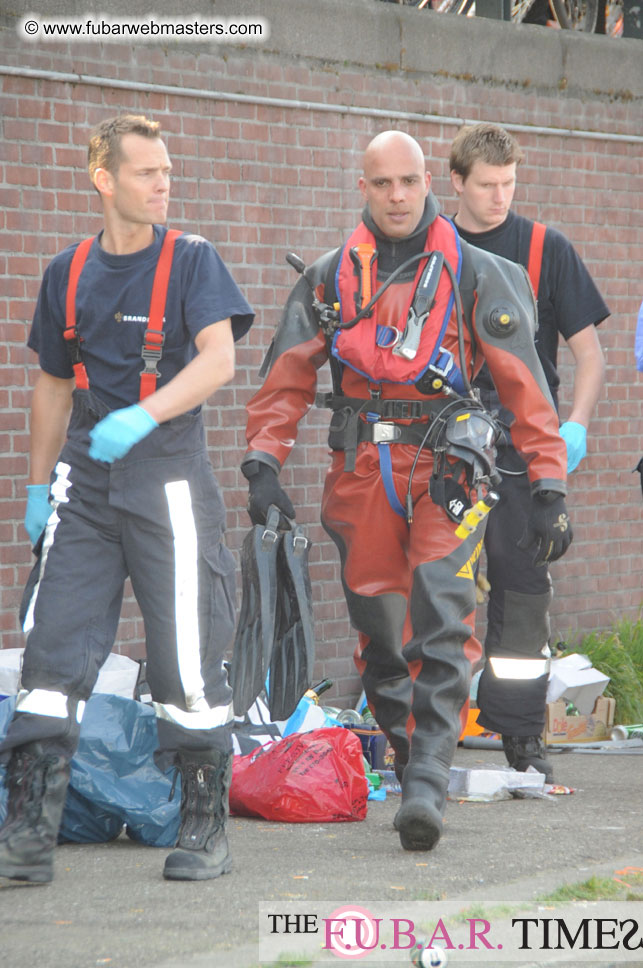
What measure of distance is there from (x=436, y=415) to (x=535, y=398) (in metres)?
0.35

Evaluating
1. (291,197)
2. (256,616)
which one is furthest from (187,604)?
(291,197)

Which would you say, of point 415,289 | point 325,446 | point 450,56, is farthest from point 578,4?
point 415,289

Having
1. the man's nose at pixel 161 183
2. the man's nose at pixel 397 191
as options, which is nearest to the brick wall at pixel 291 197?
the man's nose at pixel 397 191

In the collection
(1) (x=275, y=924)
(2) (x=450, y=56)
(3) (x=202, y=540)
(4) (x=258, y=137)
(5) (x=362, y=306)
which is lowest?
(1) (x=275, y=924)

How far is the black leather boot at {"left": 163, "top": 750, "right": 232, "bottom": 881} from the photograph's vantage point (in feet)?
14.5

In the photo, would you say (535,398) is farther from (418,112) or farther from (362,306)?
(418,112)

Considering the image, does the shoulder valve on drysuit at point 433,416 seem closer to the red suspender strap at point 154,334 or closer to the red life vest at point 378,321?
the red life vest at point 378,321

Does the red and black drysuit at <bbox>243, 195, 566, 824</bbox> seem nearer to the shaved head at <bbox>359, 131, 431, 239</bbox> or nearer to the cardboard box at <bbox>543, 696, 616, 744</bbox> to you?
the shaved head at <bbox>359, 131, 431, 239</bbox>

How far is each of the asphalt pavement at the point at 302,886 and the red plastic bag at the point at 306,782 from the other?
6cm

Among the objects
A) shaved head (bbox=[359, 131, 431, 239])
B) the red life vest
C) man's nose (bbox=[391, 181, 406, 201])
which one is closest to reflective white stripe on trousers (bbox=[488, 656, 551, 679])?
the red life vest

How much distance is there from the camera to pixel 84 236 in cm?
672

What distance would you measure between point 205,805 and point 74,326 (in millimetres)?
1450

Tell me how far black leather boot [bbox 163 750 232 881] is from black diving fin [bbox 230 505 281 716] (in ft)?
1.69

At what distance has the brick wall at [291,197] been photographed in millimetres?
6500
